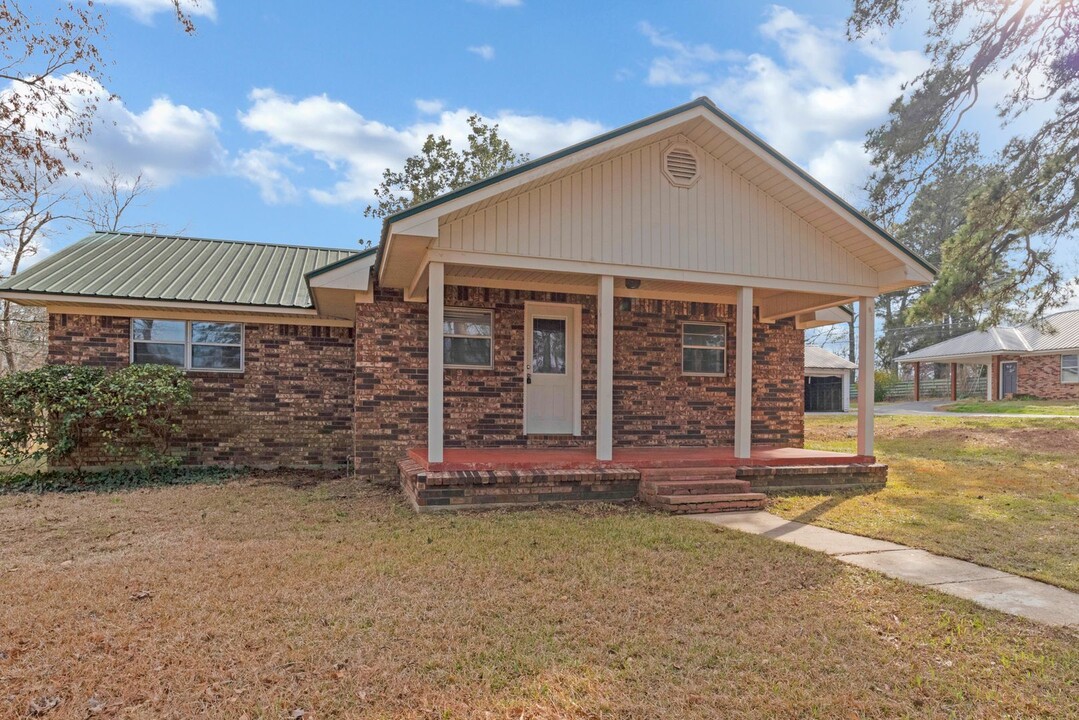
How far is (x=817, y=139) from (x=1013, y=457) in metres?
11.8

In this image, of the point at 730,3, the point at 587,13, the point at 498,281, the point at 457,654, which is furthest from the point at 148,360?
the point at 730,3

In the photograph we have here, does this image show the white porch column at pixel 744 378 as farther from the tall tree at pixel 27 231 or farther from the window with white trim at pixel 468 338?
the tall tree at pixel 27 231

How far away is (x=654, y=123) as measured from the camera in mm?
7090

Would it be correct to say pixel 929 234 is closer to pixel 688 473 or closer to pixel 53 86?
pixel 688 473

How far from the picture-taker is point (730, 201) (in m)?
7.86

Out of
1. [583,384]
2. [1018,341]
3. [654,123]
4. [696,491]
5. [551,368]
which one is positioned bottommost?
[696,491]

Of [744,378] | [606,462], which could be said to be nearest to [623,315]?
[744,378]

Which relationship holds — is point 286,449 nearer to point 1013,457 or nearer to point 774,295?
point 774,295

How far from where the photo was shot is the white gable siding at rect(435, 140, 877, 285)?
22.9 feet

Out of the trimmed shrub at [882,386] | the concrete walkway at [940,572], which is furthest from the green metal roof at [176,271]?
the trimmed shrub at [882,386]

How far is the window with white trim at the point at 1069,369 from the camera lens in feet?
83.7

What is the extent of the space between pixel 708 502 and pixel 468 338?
4.20 m

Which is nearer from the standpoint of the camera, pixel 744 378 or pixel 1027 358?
pixel 744 378

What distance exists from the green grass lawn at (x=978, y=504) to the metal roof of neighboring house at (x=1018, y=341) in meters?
15.5
